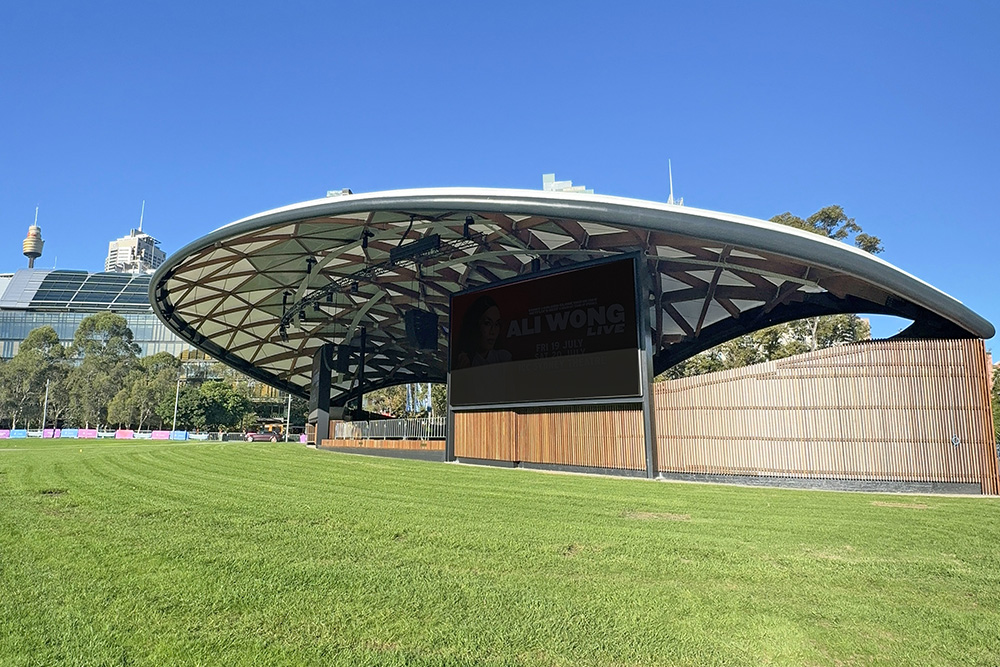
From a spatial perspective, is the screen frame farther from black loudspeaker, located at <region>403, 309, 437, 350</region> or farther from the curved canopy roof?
black loudspeaker, located at <region>403, 309, 437, 350</region>

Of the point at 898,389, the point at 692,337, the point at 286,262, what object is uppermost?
the point at 286,262

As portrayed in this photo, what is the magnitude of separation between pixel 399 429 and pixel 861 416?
2153 cm

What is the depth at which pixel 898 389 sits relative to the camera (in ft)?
50.5

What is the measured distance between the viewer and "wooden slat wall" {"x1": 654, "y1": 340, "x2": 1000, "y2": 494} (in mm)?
14922

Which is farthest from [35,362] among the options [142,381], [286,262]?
[286,262]

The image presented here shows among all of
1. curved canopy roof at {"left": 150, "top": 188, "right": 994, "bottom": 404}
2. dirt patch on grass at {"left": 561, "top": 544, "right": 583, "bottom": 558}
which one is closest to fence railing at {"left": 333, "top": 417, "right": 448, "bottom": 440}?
curved canopy roof at {"left": 150, "top": 188, "right": 994, "bottom": 404}

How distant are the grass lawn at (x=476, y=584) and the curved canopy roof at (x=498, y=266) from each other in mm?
8559

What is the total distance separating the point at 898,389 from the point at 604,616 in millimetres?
14589

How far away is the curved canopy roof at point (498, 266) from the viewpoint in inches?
635

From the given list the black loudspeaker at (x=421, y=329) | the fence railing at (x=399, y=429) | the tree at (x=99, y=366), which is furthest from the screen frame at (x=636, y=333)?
the tree at (x=99, y=366)

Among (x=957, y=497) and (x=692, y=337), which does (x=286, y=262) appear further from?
(x=957, y=497)

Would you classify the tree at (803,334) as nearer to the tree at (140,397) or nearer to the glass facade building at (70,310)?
the tree at (140,397)

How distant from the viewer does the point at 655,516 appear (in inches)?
368

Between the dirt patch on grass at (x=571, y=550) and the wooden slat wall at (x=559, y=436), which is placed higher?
the wooden slat wall at (x=559, y=436)
